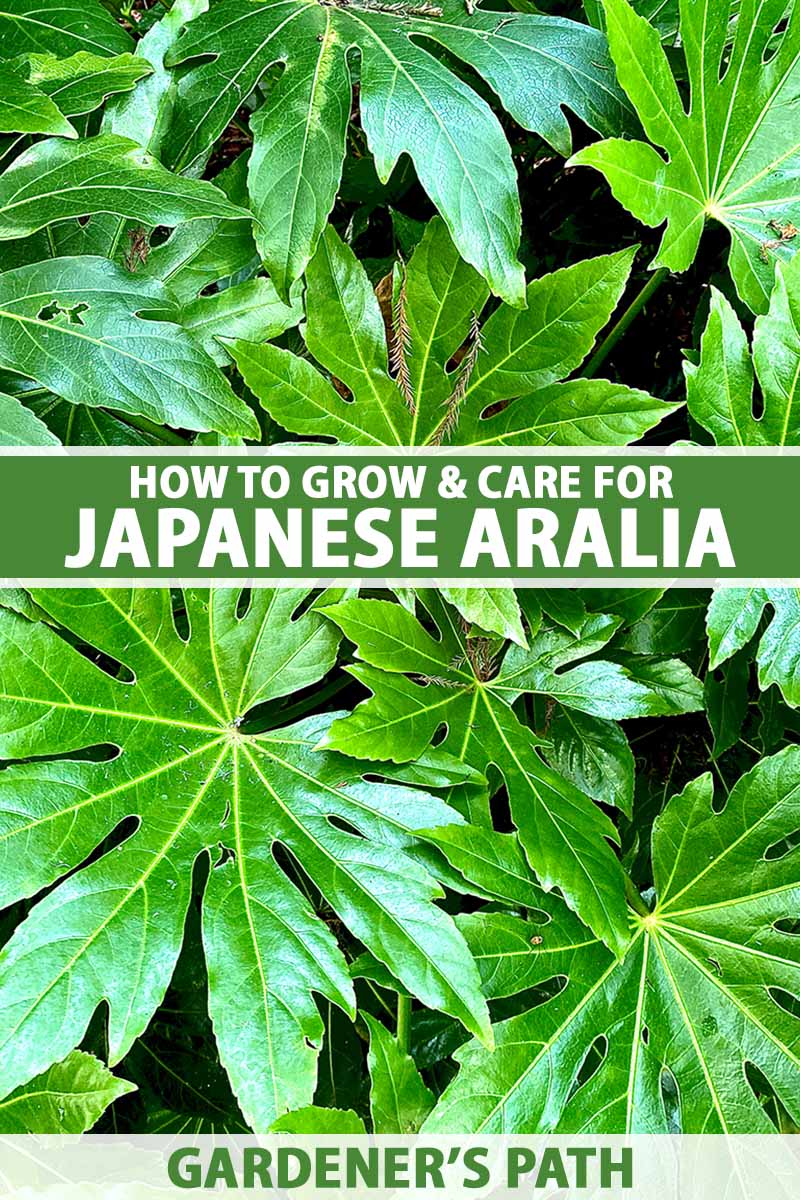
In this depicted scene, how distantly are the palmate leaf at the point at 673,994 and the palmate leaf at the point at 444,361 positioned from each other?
431mm

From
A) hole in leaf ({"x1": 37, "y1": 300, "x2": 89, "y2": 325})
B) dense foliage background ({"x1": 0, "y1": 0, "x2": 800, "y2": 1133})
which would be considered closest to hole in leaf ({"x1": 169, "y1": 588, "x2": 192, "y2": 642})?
dense foliage background ({"x1": 0, "y1": 0, "x2": 800, "y2": 1133})

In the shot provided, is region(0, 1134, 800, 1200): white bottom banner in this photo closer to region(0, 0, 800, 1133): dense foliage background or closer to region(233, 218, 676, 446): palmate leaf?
region(0, 0, 800, 1133): dense foliage background

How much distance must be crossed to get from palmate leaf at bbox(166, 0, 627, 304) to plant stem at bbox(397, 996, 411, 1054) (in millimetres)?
748

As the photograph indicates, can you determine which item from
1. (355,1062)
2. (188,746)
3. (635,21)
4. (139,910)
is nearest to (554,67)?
(635,21)

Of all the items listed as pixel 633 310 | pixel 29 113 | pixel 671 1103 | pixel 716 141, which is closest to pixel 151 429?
pixel 29 113

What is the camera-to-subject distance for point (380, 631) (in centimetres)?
112

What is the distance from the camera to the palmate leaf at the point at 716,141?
1.07 m

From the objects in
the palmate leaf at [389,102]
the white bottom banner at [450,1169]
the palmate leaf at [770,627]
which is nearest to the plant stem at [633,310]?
the palmate leaf at [389,102]

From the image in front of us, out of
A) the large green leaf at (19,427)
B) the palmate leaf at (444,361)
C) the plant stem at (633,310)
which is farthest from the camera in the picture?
the plant stem at (633,310)

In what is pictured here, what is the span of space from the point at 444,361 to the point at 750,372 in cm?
34

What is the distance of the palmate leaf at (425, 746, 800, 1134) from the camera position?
107 centimetres

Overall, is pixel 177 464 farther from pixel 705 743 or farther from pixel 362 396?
pixel 705 743

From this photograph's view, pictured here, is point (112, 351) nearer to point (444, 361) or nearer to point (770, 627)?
point (444, 361)

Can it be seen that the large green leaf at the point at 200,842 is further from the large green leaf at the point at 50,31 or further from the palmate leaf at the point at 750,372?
the large green leaf at the point at 50,31
